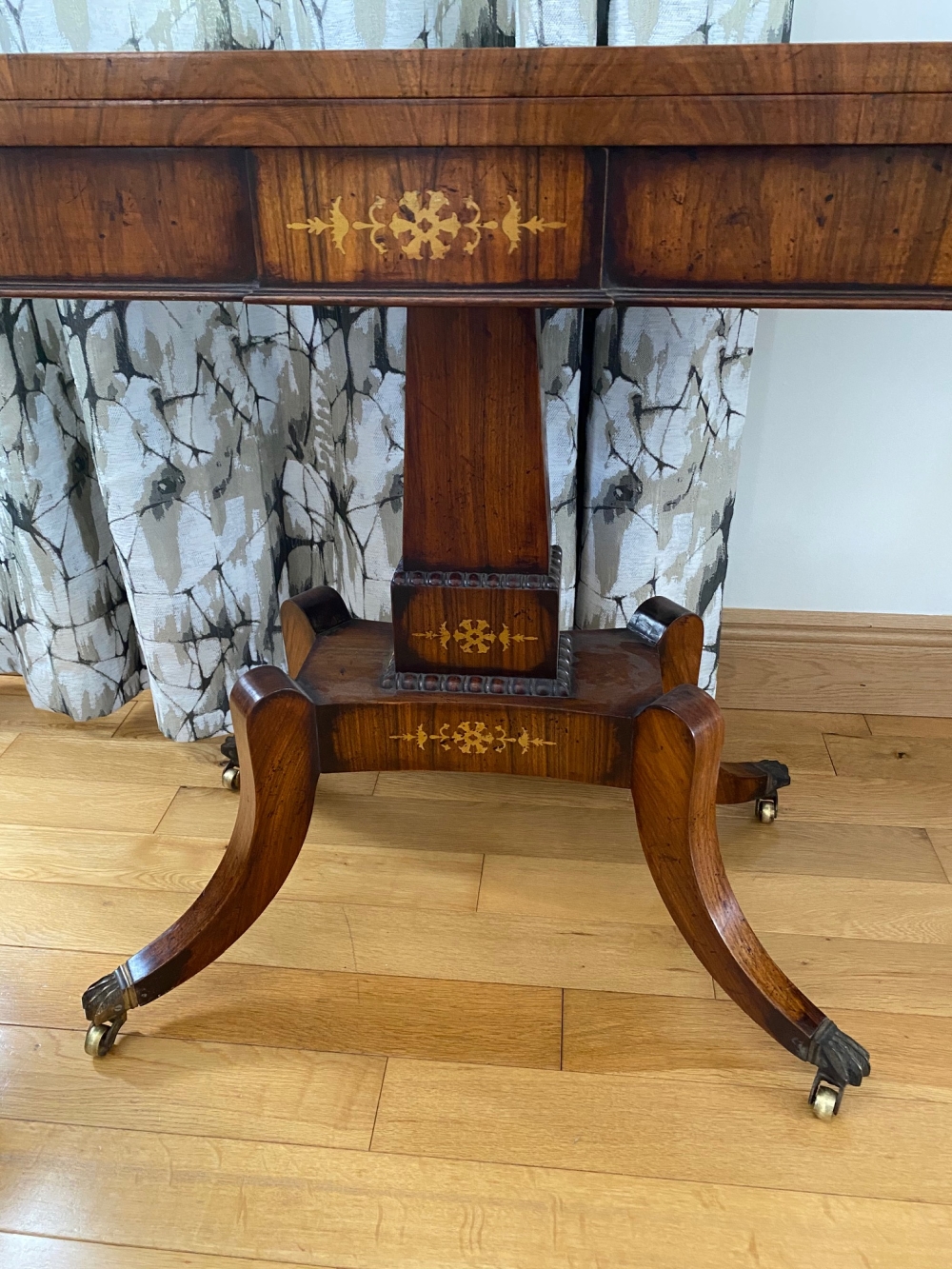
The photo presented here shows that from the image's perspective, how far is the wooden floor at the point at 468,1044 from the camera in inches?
26.8

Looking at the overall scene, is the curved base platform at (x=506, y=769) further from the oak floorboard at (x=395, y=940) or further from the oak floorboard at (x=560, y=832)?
the oak floorboard at (x=560, y=832)

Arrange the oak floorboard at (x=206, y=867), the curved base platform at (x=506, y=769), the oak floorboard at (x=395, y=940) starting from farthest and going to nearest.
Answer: the oak floorboard at (x=206, y=867)
the oak floorboard at (x=395, y=940)
the curved base platform at (x=506, y=769)

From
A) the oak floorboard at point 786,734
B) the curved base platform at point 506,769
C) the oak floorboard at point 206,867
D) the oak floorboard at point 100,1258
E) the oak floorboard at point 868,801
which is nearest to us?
the oak floorboard at point 100,1258

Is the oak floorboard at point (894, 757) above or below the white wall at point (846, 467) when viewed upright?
below

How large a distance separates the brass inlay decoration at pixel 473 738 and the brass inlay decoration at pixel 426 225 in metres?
0.42

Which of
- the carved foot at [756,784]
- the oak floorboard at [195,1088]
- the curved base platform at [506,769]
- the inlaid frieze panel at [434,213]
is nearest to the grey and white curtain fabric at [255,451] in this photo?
the carved foot at [756,784]

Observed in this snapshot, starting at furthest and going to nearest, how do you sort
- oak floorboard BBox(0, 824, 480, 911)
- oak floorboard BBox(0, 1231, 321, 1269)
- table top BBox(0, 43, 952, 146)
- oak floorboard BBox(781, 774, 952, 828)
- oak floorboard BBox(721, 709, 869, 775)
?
oak floorboard BBox(721, 709, 869, 775) → oak floorboard BBox(781, 774, 952, 828) → oak floorboard BBox(0, 824, 480, 911) → oak floorboard BBox(0, 1231, 321, 1269) → table top BBox(0, 43, 952, 146)

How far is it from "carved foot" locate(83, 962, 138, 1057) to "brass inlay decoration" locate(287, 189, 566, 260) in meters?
0.63

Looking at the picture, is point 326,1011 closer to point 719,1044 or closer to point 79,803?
point 719,1044

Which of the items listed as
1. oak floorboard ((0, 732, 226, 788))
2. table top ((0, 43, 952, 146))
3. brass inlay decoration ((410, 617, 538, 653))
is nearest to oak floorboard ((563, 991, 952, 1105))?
brass inlay decoration ((410, 617, 538, 653))

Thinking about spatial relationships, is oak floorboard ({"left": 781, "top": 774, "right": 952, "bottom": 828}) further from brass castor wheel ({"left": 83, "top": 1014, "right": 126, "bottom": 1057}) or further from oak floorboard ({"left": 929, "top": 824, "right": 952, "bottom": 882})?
brass castor wheel ({"left": 83, "top": 1014, "right": 126, "bottom": 1057})

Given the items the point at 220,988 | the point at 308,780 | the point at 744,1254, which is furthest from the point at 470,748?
the point at 744,1254

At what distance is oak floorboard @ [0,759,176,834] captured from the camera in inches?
43.2

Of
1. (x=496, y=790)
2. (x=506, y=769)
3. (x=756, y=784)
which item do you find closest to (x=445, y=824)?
(x=496, y=790)
